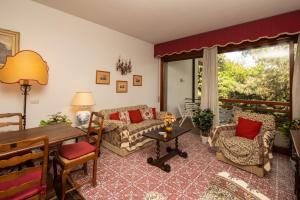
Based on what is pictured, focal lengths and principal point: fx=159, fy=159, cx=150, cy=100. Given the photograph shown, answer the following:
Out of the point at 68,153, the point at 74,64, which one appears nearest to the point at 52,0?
the point at 74,64

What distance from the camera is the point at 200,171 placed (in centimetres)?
253

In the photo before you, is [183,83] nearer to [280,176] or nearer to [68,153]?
[280,176]

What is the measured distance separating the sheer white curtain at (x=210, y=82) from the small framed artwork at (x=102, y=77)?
8.11ft

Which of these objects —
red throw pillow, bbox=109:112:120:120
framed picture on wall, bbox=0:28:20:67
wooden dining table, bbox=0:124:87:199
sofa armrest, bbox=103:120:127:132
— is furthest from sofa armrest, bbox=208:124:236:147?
framed picture on wall, bbox=0:28:20:67

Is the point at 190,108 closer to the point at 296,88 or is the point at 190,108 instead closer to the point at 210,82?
the point at 210,82

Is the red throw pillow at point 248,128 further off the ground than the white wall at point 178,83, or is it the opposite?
the white wall at point 178,83

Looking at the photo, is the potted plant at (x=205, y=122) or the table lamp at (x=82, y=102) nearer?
the table lamp at (x=82, y=102)

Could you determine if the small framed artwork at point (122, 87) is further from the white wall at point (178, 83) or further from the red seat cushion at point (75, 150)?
the red seat cushion at point (75, 150)

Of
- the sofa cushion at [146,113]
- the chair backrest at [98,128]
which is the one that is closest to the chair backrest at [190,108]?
the sofa cushion at [146,113]

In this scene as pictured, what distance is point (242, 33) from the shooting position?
3453mm

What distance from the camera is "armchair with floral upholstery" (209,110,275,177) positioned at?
2.38 metres

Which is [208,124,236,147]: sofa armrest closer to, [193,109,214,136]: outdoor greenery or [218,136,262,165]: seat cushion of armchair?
[218,136,262,165]: seat cushion of armchair

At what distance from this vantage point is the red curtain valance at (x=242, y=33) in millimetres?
2947

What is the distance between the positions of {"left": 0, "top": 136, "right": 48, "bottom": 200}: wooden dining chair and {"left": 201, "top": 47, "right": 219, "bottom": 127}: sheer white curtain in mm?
3684
